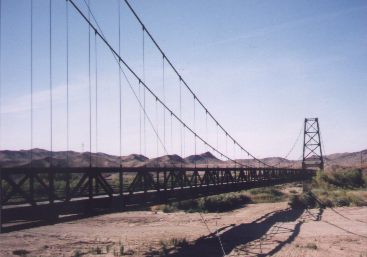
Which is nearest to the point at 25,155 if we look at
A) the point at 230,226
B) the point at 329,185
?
the point at 329,185

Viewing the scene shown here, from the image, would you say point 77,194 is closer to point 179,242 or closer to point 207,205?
point 179,242

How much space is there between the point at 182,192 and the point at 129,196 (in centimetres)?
505

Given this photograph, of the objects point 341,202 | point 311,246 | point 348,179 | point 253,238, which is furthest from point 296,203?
point 311,246

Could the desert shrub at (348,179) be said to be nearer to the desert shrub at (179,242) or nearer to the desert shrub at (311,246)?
the desert shrub at (311,246)

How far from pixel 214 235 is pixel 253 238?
2.67m

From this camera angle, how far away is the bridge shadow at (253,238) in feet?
66.4

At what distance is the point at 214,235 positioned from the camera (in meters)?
25.2

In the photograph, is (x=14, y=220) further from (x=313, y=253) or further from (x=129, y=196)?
(x=313, y=253)

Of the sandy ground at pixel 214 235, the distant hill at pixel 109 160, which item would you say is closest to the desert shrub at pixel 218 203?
the sandy ground at pixel 214 235

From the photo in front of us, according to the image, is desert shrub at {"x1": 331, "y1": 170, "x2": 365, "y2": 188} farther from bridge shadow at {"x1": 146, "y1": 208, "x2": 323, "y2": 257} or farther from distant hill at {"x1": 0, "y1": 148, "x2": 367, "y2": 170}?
bridge shadow at {"x1": 146, "y1": 208, "x2": 323, "y2": 257}

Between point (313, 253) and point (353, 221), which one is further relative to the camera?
point (353, 221)

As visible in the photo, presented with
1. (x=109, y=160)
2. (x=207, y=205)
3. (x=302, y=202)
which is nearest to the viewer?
(x=207, y=205)

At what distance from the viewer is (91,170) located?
46.1 ft

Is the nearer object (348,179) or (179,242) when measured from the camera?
(179,242)
